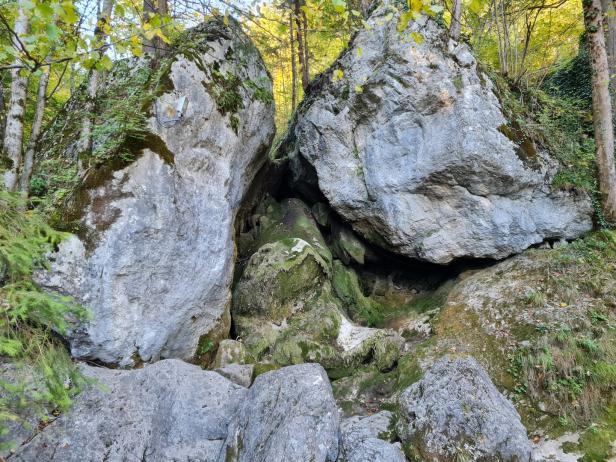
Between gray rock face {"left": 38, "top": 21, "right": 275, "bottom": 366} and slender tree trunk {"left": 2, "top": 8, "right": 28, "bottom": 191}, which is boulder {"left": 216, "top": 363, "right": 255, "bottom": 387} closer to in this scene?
gray rock face {"left": 38, "top": 21, "right": 275, "bottom": 366}

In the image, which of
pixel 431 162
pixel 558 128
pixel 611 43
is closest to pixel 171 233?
pixel 431 162

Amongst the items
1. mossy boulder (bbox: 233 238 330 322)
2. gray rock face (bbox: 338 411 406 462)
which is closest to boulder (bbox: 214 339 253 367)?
mossy boulder (bbox: 233 238 330 322)

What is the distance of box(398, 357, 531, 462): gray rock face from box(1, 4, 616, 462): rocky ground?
0.02 metres

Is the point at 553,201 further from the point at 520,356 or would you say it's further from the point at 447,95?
the point at 520,356

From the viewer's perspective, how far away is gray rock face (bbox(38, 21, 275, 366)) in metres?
5.27

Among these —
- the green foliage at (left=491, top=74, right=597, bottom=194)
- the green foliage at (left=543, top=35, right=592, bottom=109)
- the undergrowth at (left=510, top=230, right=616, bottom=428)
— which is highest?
the green foliage at (left=543, top=35, right=592, bottom=109)

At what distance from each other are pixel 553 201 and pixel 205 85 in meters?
7.96

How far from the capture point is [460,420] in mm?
4609

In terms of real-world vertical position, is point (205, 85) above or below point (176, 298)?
above

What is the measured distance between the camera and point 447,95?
8453 millimetres

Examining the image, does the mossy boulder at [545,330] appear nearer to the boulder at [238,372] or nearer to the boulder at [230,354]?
the boulder at [238,372]

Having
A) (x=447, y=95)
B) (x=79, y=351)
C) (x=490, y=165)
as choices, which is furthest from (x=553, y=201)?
(x=79, y=351)

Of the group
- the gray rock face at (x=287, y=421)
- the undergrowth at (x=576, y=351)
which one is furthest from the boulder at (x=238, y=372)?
the undergrowth at (x=576, y=351)

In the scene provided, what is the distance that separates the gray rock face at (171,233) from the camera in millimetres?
5266
